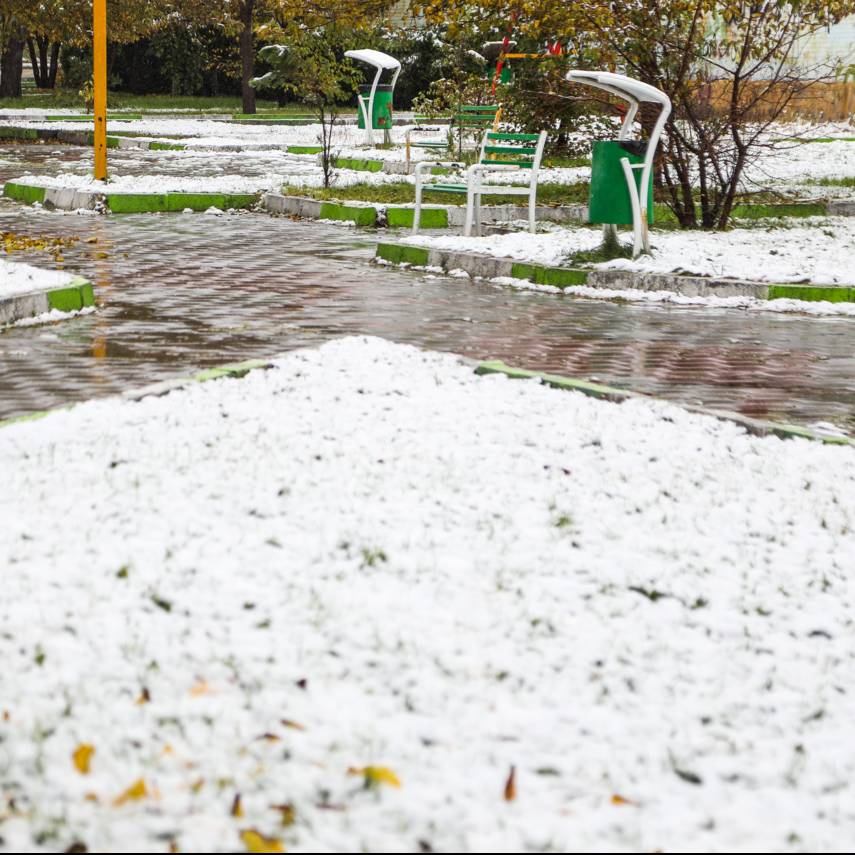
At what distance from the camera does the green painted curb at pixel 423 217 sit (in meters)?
14.6

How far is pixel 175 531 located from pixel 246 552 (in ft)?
0.87

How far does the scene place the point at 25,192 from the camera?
1591 cm

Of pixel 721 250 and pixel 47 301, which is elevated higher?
→ pixel 721 250

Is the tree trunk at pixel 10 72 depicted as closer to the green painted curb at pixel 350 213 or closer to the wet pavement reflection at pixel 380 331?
the green painted curb at pixel 350 213

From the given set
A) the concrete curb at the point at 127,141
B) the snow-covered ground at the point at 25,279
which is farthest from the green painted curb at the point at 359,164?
the snow-covered ground at the point at 25,279

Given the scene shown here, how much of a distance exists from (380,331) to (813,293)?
3438 mm

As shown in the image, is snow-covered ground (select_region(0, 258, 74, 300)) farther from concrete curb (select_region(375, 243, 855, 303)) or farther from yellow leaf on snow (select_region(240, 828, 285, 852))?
yellow leaf on snow (select_region(240, 828, 285, 852))

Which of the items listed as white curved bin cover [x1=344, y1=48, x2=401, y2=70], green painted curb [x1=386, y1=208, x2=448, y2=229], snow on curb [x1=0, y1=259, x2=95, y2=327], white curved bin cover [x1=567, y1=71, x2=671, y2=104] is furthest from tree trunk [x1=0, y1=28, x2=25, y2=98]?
snow on curb [x1=0, y1=259, x2=95, y2=327]

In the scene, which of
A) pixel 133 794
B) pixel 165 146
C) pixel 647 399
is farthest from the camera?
pixel 165 146

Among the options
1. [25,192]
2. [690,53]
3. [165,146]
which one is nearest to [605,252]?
[690,53]

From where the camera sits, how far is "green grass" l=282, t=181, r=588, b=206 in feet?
51.3

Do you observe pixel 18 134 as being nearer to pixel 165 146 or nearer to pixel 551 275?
pixel 165 146

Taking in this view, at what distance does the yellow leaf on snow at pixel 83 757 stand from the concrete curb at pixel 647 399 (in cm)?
343

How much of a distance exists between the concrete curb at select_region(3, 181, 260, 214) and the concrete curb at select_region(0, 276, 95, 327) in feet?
21.2
